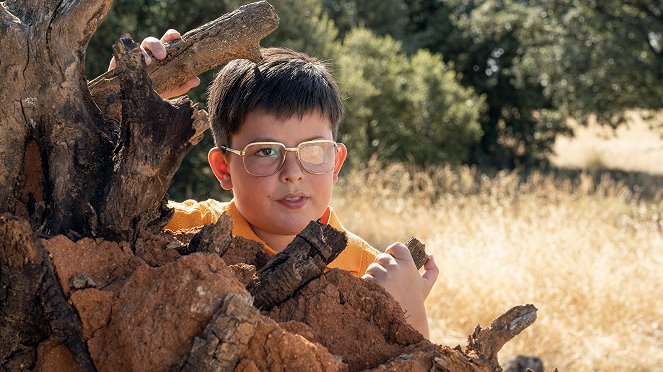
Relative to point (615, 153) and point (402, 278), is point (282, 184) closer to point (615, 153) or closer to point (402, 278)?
point (402, 278)

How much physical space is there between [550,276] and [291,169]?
5.70 meters

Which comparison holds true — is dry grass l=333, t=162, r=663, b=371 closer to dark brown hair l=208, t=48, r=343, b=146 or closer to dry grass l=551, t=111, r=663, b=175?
dark brown hair l=208, t=48, r=343, b=146

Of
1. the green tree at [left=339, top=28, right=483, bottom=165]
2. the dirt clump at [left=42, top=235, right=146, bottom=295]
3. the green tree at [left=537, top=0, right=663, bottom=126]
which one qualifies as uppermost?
the green tree at [left=537, top=0, right=663, bottom=126]

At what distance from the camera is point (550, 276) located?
24.6ft

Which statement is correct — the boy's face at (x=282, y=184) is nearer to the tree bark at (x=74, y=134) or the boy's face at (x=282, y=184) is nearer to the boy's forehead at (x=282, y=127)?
the boy's forehead at (x=282, y=127)

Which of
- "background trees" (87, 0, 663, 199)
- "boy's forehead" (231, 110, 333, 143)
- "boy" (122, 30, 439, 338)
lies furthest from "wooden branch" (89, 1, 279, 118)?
"background trees" (87, 0, 663, 199)

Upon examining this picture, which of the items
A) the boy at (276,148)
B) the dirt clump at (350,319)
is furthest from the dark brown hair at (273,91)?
the dirt clump at (350,319)

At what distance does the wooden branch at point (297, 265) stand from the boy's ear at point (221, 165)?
102 cm

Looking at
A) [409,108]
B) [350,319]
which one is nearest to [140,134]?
[350,319]

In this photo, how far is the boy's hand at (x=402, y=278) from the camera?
1.88 m

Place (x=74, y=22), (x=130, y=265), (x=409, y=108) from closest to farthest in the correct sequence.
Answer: (x=130, y=265), (x=74, y=22), (x=409, y=108)

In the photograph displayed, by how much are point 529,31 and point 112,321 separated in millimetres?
20594

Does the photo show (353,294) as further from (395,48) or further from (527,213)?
(395,48)

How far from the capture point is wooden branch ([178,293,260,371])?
1.20 m
